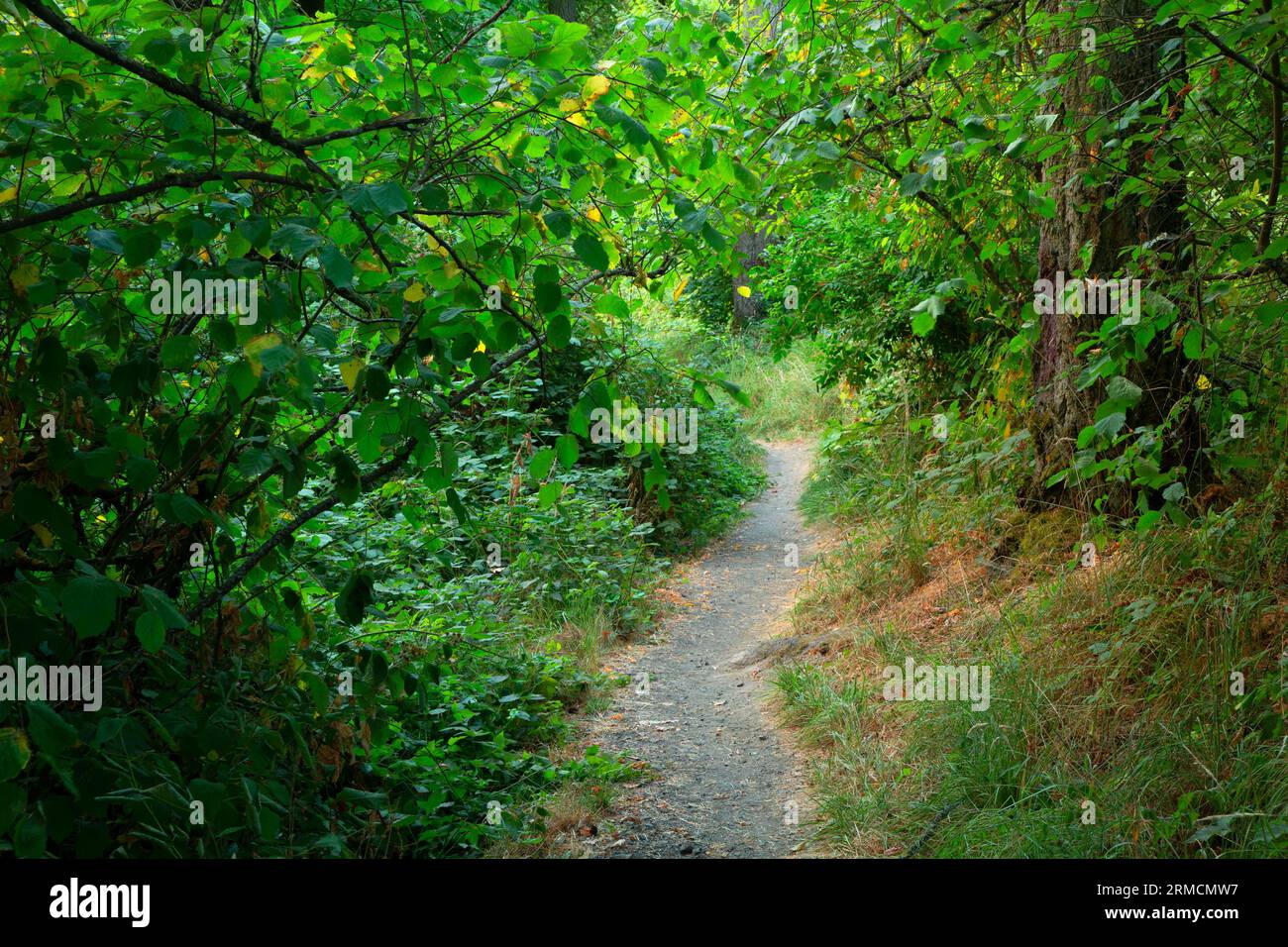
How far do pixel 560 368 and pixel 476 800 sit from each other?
22.3 ft

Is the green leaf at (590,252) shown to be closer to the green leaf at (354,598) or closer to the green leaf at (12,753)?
the green leaf at (354,598)

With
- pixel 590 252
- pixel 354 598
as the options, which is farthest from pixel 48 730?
pixel 590 252

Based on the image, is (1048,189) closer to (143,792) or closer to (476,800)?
(476,800)

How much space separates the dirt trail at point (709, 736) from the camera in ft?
14.6

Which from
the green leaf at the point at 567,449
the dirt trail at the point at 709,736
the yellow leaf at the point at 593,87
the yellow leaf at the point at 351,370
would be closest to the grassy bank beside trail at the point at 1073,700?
the dirt trail at the point at 709,736

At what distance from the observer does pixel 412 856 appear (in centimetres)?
404

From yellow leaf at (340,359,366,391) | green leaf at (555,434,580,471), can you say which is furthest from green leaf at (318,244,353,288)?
green leaf at (555,434,580,471)

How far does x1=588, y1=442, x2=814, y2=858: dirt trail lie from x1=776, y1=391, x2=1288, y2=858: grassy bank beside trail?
0.27 metres

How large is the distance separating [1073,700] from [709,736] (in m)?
2.19

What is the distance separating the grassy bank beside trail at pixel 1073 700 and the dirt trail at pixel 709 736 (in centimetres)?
27

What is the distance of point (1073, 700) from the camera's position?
4.32 meters

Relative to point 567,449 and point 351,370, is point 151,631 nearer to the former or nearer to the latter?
point 351,370
